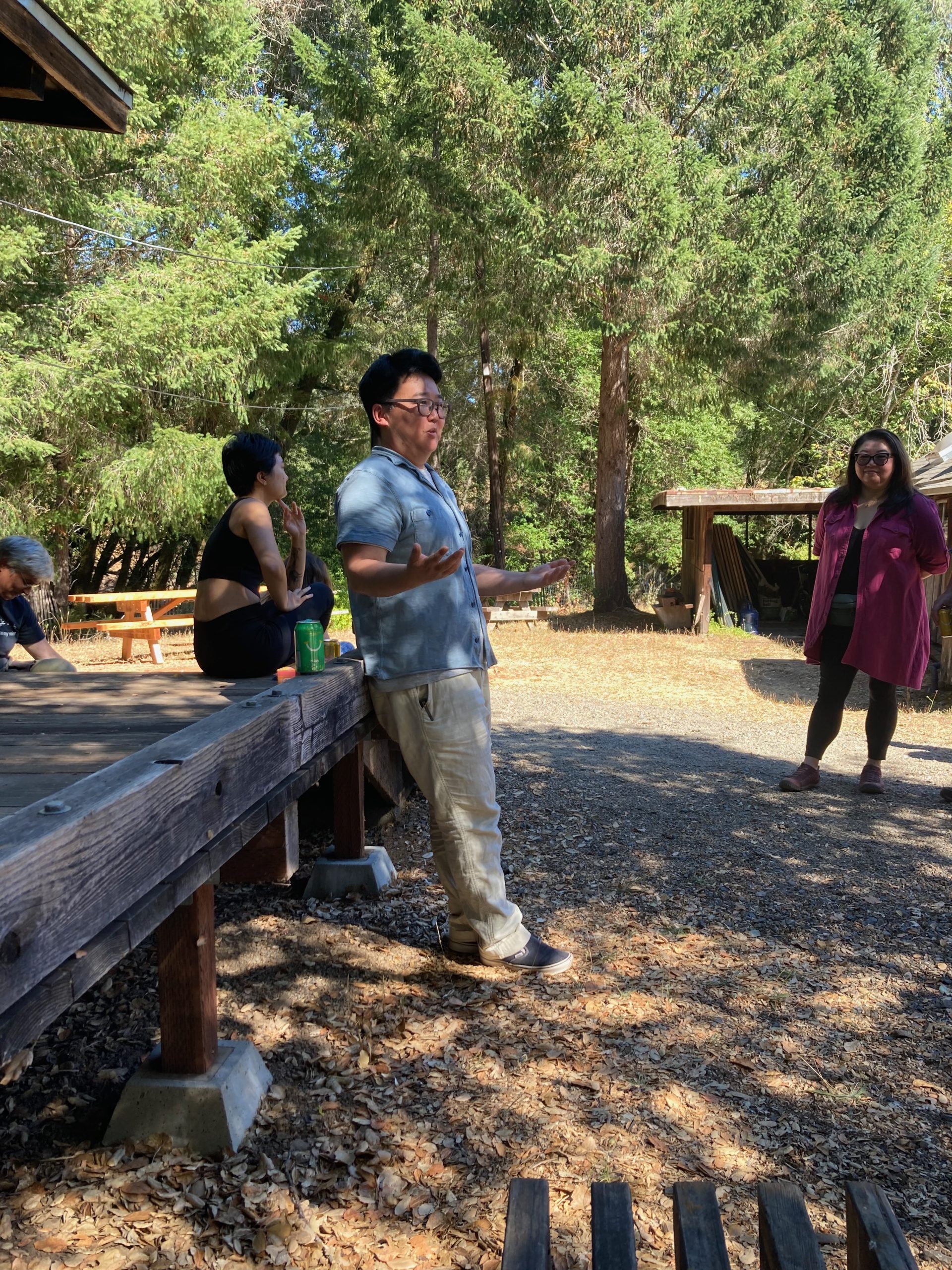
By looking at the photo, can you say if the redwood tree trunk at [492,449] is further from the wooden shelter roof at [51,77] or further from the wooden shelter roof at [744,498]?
the wooden shelter roof at [51,77]

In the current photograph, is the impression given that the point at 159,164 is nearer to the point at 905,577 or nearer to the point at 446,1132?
the point at 905,577

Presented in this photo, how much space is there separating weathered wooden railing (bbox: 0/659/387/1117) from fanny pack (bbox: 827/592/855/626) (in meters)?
3.30

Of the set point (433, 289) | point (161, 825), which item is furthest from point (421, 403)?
point (433, 289)

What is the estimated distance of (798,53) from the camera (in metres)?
17.6

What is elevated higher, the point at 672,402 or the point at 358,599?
the point at 672,402

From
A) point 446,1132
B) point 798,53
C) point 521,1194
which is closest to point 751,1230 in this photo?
point 446,1132

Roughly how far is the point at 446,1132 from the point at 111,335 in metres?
14.9

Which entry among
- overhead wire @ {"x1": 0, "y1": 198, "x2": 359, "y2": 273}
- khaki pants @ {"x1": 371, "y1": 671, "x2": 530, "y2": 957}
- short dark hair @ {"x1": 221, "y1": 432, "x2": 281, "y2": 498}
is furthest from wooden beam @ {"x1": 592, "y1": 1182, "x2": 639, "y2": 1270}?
overhead wire @ {"x1": 0, "y1": 198, "x2": 359, "y2": 273}

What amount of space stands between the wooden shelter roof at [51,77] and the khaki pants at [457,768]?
10.5 feet

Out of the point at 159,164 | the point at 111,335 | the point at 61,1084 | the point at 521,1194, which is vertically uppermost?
the point at 159,164

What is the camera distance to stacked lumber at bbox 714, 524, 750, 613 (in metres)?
21.3

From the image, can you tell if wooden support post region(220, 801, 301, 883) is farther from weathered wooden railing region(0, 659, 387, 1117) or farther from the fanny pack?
the fanny pack

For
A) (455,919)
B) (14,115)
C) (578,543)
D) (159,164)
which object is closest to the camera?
(455,919)

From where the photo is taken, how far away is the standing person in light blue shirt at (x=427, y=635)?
11.0ft
